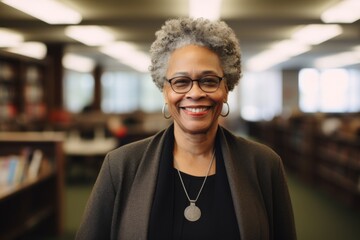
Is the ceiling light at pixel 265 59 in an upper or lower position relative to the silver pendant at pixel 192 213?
upper

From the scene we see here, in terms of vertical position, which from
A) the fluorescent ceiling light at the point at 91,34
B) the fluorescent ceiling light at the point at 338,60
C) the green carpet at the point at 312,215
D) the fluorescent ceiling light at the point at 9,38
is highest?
the fluorescent ceiling light at the point at 338,60

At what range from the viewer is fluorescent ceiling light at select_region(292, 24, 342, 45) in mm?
8010

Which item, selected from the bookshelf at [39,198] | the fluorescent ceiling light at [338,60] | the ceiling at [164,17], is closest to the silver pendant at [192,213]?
the bookshelf at [39,198]

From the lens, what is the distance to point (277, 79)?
2008cm

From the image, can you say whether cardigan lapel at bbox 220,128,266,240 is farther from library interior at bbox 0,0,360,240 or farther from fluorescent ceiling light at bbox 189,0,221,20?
fluorescent ceiling light at bbox 189,0,221,20

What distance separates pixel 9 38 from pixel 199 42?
943 centimetres

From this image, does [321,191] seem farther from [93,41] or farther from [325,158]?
[93,41]

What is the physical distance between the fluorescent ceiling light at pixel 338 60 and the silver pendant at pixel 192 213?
13.7 m

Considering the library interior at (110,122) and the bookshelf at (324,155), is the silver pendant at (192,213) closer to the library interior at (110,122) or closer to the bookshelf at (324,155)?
the library interior at (110,122)

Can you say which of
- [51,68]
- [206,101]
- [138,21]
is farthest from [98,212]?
[51,68]

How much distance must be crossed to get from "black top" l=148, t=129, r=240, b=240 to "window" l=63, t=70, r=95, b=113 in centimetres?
1710

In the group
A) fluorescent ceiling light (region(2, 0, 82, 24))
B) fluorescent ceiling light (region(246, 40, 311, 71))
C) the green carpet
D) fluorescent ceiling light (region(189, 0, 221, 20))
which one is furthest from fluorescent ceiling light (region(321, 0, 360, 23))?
fluorescent ceiling light (region(2, 0, 82, 24))

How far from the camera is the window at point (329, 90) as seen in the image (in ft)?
65.3

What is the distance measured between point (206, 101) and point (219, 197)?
33 cm
